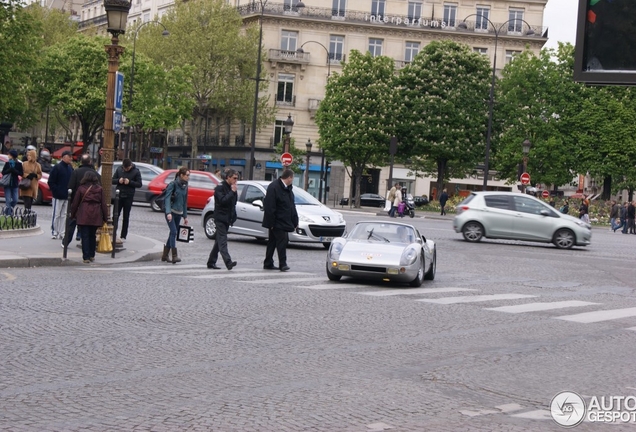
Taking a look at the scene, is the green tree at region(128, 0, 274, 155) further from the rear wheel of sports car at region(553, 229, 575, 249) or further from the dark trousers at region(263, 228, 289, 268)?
the dark trousers at region(263, 228, 289, 268)

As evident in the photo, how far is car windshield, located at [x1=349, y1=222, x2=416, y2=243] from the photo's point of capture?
19.4 metres

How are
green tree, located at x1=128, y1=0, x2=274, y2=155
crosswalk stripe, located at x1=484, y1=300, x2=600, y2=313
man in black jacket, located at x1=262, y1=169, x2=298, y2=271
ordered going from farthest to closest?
green tree, located at x1=128, y1=0, x2=274, y2=155
man in black jacket, located at x1=262, y1=169, x2=298, y2=271
crosswalk stripe, located at x1=484, y1=300, x2=600, y2=313

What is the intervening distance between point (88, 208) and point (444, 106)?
53.6 metres

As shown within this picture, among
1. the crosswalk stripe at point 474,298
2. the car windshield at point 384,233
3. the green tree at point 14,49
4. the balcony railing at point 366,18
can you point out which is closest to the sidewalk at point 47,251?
the car windshield at point 384,233

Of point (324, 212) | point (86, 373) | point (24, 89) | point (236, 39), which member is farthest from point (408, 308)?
point (236, 39)

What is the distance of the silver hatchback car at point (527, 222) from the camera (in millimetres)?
33344

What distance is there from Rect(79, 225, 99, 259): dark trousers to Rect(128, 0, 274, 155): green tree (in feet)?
197

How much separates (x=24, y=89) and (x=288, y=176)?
53003 millimetres

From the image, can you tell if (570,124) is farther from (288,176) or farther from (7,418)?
(7,418)

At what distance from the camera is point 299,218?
25969 mm

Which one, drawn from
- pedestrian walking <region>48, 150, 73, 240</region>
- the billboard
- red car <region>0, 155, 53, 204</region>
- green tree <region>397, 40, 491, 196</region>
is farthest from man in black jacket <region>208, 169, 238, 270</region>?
green tree <region>397, 40, 491, 196</region>

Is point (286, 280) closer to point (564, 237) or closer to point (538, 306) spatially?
point (538, 306)

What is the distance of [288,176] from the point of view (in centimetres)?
2034

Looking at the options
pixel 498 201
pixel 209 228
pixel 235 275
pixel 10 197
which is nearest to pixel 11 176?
pixel 10 197
